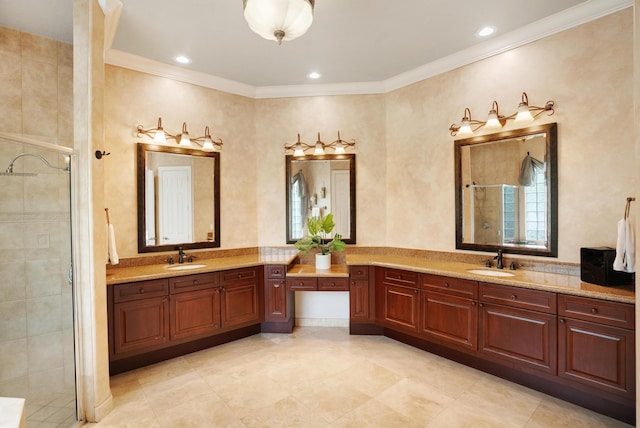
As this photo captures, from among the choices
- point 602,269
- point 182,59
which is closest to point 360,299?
point 602,269

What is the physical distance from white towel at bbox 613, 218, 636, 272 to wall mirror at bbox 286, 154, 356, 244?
2.45m

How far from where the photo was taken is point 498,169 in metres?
3.08

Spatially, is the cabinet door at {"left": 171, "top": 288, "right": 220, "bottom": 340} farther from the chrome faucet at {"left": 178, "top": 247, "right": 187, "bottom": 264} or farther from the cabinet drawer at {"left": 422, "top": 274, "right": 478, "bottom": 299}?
the cabinet drawer at {"left": 422, "top": 274, "right": 478, "bottom": 299}

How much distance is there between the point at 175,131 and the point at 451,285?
11.2 ft

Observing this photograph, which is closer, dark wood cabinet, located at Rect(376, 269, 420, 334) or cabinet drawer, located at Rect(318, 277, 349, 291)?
dark wood cabinet, located at Rect(376, 269, 420, 334)

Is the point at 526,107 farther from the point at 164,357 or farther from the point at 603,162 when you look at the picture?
the point at 164,357

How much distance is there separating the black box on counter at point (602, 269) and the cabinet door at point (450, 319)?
2.84 feet

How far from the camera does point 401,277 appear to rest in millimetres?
3258

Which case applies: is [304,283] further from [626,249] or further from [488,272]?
[626,249]

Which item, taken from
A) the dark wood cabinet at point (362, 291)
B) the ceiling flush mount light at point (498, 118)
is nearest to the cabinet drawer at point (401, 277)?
the dark wood cabinet at point (362, 291)

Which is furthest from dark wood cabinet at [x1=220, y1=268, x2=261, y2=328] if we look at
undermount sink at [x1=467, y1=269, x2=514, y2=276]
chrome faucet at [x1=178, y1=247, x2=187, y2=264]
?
undermount sink at [x1=467, y1=269, x2=514, y2=276]

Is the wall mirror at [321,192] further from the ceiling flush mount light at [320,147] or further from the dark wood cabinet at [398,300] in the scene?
the dark wood cabinet at [398,300]

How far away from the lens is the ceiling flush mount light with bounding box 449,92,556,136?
276 cm

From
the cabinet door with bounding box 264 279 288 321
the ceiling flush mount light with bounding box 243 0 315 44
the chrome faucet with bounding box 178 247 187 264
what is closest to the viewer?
the ceiling flush mount light with bounding box 243 0 315 44
